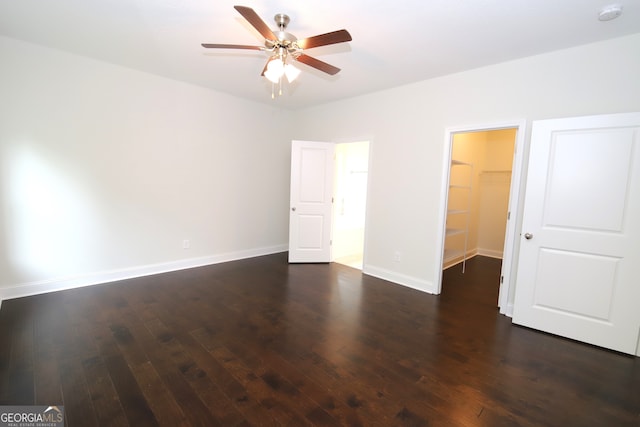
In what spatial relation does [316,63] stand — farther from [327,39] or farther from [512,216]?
[512,216]

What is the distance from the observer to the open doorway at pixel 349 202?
5242mm

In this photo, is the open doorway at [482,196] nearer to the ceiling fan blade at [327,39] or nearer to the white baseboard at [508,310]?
the white baseboard at [508,310]

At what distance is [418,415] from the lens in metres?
1.72

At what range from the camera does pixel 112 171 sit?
11.9ft

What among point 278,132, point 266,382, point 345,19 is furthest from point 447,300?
point 278,132

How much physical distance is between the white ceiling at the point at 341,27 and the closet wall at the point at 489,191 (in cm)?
287

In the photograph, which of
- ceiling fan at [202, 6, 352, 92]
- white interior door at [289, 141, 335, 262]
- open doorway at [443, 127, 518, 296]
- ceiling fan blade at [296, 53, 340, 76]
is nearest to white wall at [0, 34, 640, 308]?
white interior door at [289, 141, 335, 262]

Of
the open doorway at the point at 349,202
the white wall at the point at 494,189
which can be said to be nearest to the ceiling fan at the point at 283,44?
the open doorway at the point at 349,202

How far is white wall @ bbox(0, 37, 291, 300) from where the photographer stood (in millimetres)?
3070

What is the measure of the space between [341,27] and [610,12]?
2016 millimetres

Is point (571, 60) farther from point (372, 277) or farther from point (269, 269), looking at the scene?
point (269, 269)

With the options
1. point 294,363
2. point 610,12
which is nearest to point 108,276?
point 294,363

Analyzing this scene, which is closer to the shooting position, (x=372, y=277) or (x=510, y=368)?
(x=510, y=368)

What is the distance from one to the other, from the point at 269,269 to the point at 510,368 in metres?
3.25
